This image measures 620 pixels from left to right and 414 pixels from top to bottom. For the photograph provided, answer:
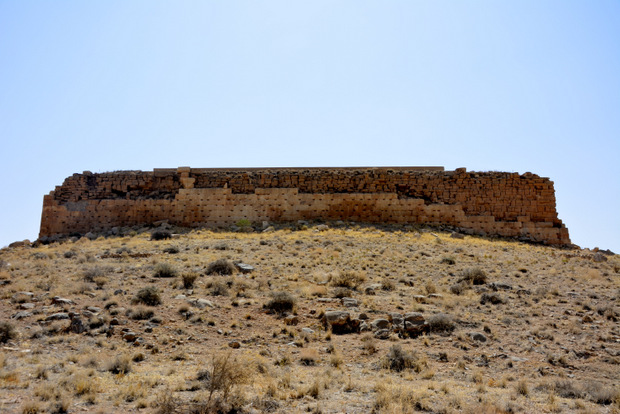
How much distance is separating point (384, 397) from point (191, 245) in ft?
40.6

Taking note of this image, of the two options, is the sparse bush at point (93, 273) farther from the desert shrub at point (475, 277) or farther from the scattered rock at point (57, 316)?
the desert shrub at point (475, 277)

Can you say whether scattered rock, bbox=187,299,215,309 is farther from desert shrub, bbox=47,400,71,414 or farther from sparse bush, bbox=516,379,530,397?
sparse bush, bbox=516,379,530,397

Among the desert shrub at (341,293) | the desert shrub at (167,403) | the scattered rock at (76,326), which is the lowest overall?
the desert shrub at (167,403)

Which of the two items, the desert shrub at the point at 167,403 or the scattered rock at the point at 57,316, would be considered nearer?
the desert shrub at the point at 167,403

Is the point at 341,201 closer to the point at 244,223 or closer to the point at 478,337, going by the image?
the point at 244,223

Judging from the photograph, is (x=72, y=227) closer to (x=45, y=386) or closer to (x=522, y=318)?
(x=45, y=386)

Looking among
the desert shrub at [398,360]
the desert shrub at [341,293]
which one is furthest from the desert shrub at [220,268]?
the desert shrub at [398,360]

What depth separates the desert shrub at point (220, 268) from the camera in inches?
553

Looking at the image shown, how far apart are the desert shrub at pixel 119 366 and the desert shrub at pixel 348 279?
20.5 feet

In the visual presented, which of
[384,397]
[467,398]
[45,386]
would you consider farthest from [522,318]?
[45,386]

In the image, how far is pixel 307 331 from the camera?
33.8ft

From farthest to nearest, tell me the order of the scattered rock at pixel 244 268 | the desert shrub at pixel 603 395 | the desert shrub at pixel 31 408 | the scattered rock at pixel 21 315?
1. the scattered rock at pixel 244 268
2. the scattered rock at pixel 21 315
3. the desert shrub at pixel 603 395
4. the desert shrub at pixel 31 408

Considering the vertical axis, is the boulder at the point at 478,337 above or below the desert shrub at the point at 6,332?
above

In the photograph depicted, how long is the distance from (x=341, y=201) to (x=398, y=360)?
13794mm
